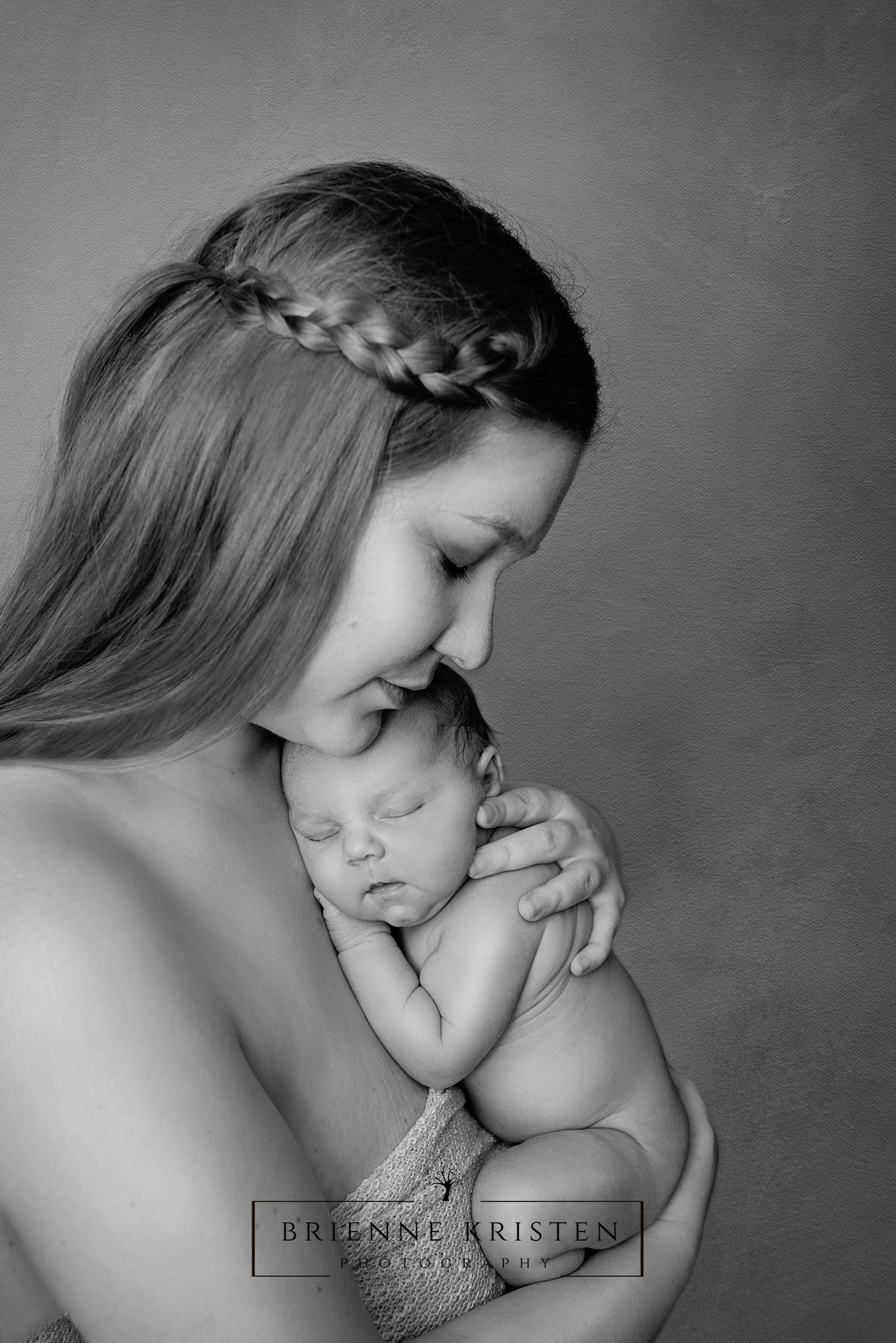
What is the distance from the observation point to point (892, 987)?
2816 mm

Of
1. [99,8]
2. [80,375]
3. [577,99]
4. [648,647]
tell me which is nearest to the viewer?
[80,375]

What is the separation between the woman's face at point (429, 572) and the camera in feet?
3.28

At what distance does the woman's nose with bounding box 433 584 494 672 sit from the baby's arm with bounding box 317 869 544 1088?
327 mm

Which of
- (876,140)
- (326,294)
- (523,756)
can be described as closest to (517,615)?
(523,756)

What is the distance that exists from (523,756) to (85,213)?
4.55ft

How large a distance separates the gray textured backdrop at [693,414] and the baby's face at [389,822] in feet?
4.55

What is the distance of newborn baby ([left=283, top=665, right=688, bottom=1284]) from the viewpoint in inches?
48.0

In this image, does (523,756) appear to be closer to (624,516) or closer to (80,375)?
(624,516)

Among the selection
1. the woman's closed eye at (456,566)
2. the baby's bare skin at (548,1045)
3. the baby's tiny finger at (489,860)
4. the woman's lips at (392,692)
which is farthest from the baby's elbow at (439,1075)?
the woman's closed eye at (456,566)

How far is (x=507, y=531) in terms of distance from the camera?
1041 millimetres

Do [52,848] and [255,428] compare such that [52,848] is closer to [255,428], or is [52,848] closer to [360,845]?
[255,428]

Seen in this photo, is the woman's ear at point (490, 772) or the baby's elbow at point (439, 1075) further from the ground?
the woman's ear at point (490, 772)

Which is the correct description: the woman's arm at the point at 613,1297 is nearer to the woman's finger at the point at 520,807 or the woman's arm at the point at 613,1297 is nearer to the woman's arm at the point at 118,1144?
the woman's arm at the point at 118,1144

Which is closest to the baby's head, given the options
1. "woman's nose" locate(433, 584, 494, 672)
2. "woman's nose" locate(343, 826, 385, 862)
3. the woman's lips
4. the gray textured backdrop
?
"woman's nose" locate(343, 826, 385, 862)
